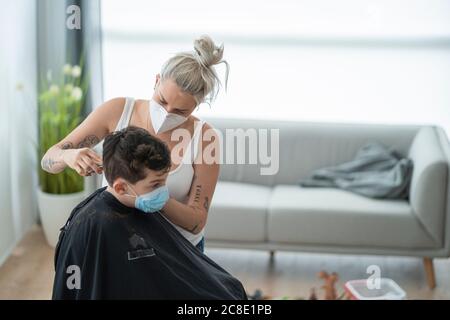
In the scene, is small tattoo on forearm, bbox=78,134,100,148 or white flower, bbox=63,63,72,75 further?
white flower, bbox=63,63,72,75

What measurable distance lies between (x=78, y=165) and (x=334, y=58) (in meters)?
2.49

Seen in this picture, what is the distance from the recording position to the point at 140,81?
3090 millimetres

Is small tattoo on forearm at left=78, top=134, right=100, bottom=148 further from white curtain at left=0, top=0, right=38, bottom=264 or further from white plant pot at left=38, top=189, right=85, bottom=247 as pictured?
white plant pot at left=38, top=189, right=85, bottom=247

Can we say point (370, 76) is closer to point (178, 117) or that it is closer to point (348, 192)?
point (348, 192)

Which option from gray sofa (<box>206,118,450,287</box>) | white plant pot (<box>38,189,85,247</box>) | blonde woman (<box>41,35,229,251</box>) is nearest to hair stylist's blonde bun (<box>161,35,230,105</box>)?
blonde woman (<box>41,35,229,251</box>)

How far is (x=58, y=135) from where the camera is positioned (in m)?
3.44

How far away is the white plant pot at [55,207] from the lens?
3455 millimetres

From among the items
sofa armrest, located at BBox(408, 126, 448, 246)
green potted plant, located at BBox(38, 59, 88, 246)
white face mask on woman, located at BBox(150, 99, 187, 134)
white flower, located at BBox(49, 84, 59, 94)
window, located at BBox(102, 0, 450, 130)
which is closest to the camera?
white face mask on woman, located at BBox(150, 99, 187, 134)

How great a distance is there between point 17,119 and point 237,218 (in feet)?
3.56

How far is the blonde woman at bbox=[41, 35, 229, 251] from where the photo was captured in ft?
4.56

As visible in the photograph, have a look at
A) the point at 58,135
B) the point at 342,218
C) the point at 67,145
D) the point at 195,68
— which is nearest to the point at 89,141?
the point at 67,145

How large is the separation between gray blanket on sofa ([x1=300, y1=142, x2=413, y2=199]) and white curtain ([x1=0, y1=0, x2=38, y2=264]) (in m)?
1.27

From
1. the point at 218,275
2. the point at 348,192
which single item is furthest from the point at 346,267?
the point at 218,275

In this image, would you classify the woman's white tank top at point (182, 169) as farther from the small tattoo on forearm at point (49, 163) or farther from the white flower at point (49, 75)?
the white flower at point (49, 75)
